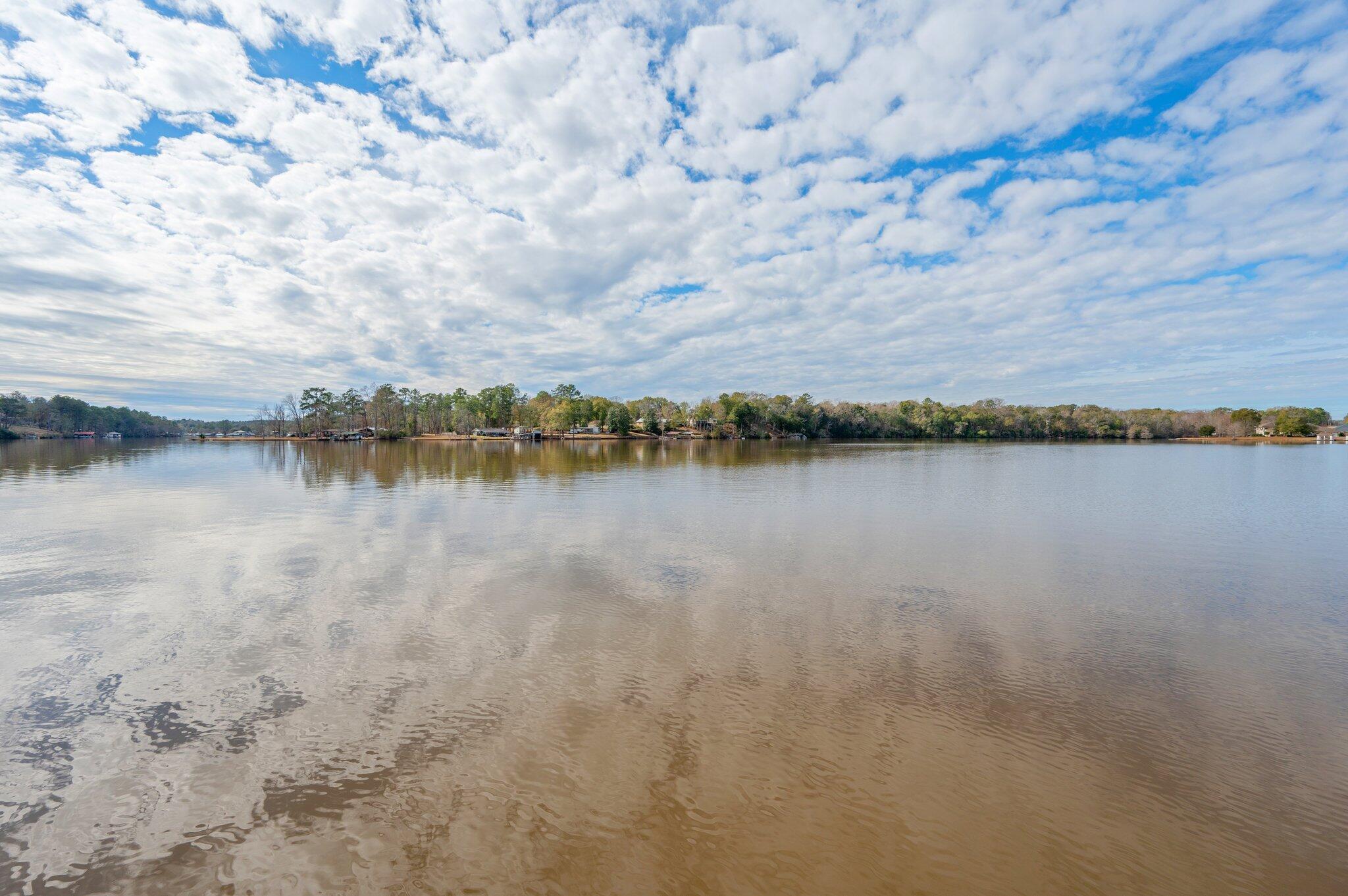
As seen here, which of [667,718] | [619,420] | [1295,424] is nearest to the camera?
[667,718]

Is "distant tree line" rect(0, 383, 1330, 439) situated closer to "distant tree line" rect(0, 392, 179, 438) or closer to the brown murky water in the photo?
"distant tree line" rect(0, 392, 179, 438)

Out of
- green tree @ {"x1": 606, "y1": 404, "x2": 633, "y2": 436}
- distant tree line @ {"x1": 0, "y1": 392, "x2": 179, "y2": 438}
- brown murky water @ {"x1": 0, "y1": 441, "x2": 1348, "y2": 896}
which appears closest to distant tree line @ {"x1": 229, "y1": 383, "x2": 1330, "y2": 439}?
green tree @ {"x1": 606, "y1": 404, "x2": 633, "y2": 436}

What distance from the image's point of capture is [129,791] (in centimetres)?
485

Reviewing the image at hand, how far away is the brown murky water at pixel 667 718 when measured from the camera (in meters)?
4.16

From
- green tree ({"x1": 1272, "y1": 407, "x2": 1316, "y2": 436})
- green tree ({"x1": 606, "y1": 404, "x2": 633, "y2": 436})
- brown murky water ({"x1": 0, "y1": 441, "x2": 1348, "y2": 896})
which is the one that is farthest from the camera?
green tree ({"x1": 1272, "y1": 407, "x2": 1316, "y2": 436})

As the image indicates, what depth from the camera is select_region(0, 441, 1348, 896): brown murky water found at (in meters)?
4.16

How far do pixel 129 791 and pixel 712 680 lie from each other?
19.6 ft

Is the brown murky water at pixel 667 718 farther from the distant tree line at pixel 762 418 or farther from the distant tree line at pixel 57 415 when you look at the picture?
the distant tree line at pixel 57 415

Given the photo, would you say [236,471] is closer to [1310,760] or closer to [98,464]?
[98,464]

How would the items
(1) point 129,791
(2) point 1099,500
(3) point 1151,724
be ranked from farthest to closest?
1. (2) point 1099,500
2. (3) point 1151,724
3. (1) point 129,791

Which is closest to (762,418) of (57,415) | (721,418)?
(721,418)

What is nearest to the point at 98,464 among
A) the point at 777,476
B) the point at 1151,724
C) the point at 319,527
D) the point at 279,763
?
the point at 319,527

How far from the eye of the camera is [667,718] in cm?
610

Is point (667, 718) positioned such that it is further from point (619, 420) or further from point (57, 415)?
point (57, 415)
